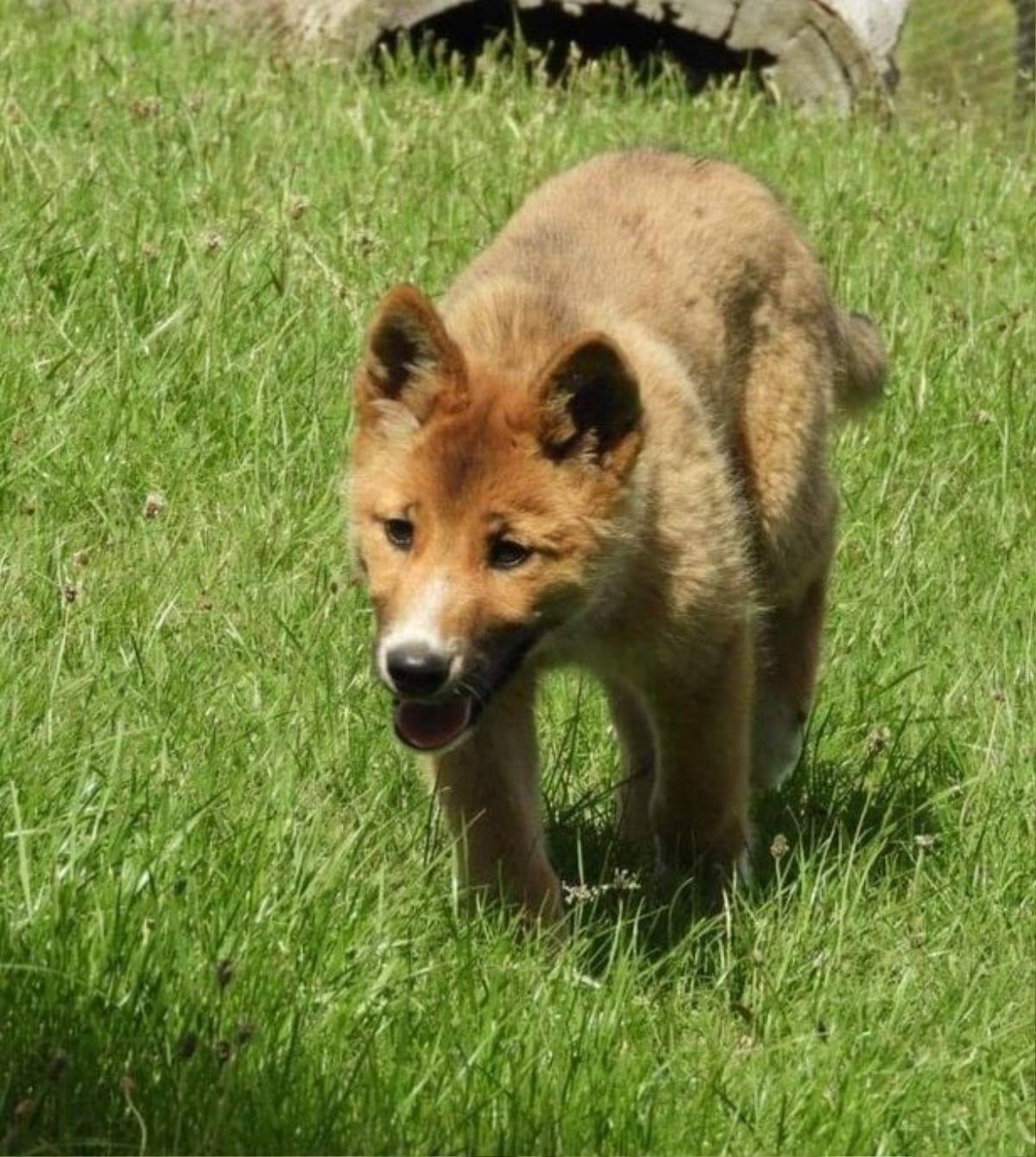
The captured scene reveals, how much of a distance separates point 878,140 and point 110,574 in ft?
17.4

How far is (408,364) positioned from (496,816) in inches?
39.1

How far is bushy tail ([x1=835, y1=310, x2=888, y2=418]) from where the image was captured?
703 centimetres

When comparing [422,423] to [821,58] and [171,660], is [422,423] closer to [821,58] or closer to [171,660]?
[171,660]

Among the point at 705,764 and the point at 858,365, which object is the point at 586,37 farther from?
the point at 705,764

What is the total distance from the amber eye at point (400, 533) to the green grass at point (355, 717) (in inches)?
22.2

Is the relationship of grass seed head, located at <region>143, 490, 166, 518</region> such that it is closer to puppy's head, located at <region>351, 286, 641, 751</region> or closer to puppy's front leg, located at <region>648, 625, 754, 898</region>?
puppy's head, located at <region>351, 286, 641, 751</region>

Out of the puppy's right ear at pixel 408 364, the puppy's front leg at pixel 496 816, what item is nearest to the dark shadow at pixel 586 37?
the puppy's right ear at pixel 408 364

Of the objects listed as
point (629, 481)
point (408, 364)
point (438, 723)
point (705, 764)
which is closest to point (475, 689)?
point (438, 723)

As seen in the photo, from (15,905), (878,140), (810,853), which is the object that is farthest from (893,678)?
(878,140)

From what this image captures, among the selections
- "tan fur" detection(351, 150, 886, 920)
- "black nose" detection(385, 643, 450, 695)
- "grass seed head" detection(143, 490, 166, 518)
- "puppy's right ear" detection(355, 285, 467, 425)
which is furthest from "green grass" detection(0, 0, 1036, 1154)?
"puppy's right ear" detection(355, 285, 467, 425)

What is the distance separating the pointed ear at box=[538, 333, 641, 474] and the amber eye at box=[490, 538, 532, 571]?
0.80 feet

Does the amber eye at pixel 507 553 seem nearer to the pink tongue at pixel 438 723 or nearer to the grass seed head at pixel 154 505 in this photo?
the pink tongue at pixel 438 723

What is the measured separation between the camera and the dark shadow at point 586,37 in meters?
11.6

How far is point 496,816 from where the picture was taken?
18.0 ft
